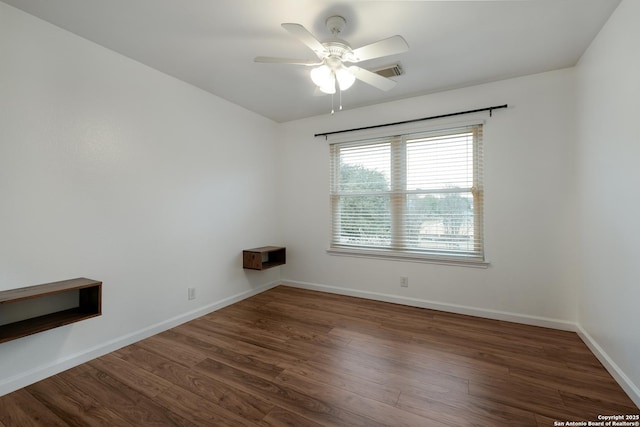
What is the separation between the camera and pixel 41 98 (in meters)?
2.03

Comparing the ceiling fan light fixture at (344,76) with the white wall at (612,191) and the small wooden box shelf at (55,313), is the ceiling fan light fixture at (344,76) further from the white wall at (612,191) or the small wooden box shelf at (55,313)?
the small wooden box shelf at (55,313)

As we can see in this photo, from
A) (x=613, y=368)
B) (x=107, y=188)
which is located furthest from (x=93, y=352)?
(x=613, y=368)

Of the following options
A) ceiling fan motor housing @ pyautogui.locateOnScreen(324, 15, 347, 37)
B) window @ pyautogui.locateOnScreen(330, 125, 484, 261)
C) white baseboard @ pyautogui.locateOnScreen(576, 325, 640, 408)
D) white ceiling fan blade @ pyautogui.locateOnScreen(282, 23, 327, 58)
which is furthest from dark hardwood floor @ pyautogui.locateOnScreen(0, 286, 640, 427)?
ceiling fan motor housing @ pyautogui.locateOnScreen(324, 15, 347, 37)

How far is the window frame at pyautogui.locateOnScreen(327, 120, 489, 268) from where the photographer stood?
313 centimetres

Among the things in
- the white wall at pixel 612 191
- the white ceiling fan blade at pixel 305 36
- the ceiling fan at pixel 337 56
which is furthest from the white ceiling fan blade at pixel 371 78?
the white wall at pixel 612 191

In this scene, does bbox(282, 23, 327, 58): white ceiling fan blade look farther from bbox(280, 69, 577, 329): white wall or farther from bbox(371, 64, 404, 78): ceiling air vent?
bbox(280, 69, 577, 329): white wall

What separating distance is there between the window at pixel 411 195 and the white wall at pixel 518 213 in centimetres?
18

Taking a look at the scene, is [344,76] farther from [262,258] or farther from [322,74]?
[262,258]

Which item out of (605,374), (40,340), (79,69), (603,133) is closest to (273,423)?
(40,340)

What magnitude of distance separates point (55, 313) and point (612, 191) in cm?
426

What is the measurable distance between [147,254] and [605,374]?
12.9 ft

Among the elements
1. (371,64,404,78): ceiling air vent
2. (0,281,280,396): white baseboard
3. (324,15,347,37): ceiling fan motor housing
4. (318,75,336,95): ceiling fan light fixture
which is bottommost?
(0,281,280,396): white baseboard

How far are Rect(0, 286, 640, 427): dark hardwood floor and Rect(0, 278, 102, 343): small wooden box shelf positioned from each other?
46 cm

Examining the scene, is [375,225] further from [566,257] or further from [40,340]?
[40,340]
